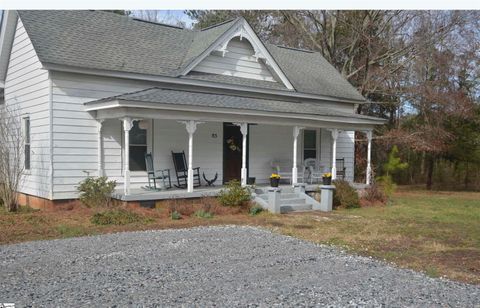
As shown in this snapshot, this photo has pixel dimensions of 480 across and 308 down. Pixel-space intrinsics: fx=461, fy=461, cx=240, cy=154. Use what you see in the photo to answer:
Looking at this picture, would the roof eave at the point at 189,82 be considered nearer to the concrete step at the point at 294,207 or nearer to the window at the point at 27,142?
the window at the point at 27,142

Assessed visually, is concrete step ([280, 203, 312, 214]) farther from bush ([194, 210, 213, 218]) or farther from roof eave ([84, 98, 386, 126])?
roof eave ([84, 98, 386, 126])

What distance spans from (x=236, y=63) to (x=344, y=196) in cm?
620

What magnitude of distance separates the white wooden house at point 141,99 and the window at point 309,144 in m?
0.07

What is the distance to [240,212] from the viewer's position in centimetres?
1347

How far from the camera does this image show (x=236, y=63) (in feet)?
55.9

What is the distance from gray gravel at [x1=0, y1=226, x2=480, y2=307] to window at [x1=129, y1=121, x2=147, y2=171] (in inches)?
227

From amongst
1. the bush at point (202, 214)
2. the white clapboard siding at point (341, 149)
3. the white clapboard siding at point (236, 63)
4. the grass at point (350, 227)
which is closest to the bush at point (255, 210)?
the grass at point (350, 227)

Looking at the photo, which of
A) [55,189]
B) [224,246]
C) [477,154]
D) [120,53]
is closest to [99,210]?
[55,189]

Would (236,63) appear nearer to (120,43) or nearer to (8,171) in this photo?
(120,43)

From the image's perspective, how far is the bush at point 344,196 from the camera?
1540cm

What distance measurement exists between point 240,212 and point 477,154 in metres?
17.7

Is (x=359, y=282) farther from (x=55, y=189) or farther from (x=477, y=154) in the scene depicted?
(x=477, y=154)

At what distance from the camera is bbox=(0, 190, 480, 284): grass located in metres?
8.21

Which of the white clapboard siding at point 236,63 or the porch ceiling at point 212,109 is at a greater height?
the white clapboard siding at point 236,63
